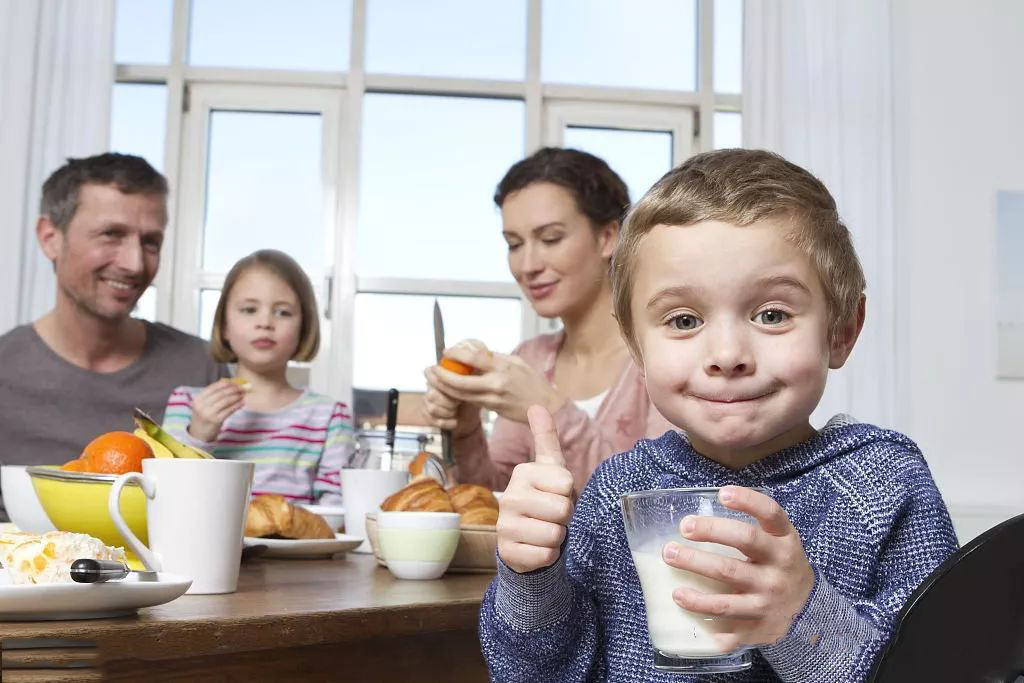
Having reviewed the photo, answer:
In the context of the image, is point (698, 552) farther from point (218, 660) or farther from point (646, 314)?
point (218, 660)

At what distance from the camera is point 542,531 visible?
84 centimetres

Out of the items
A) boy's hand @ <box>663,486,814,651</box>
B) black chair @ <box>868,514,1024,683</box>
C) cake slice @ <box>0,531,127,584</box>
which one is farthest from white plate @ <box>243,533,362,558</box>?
black chair @ <box>868,514,1024,683</box>

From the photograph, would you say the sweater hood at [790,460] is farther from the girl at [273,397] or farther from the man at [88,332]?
the man at [88,332]

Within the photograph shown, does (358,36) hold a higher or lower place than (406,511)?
higher

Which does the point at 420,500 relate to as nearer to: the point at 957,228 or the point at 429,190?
the point at 429,190

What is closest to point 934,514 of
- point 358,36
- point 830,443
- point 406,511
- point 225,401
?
point 830,443

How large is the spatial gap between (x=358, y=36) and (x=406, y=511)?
13.2 ft

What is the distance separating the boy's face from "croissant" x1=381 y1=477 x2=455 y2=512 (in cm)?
60

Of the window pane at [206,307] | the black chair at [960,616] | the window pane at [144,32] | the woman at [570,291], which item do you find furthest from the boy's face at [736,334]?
the window pane at [144,32]

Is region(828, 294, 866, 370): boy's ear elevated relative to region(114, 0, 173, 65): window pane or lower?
lower

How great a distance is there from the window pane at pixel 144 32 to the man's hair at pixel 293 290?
8.67ft

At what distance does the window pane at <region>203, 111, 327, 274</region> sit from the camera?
16.0 feet

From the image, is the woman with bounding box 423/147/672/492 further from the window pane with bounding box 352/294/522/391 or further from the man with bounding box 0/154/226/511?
the window pane with bounding box 352/294/522/391

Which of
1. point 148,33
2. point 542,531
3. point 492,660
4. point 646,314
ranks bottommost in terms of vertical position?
point 492,660
